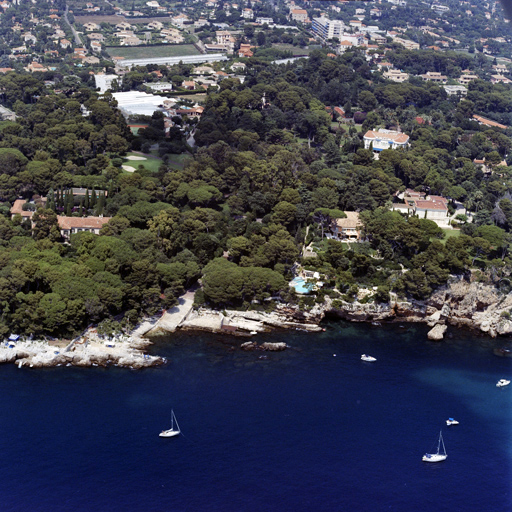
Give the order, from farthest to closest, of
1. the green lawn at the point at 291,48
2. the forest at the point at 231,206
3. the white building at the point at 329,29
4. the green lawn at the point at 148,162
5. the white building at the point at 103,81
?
the white building at the point at 329,29
the green lawn at the point at 291,48
the white building at the point at 103,81
the green lawn at the point at 148,162
the forest at the point at 231,206

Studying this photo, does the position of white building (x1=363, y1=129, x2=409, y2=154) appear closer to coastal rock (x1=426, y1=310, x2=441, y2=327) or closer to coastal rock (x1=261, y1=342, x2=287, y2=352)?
coastal rock (x1=426, y1=310, x2=441, y2=327)

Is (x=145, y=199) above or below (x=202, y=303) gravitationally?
above

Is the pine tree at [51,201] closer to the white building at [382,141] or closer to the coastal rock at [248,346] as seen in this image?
the coastal rock at [248,346]

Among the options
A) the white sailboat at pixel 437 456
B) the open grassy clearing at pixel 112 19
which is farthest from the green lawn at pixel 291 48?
the white sailboat at pixel 437 456

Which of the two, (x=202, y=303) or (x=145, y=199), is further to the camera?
(x=145, y=199)

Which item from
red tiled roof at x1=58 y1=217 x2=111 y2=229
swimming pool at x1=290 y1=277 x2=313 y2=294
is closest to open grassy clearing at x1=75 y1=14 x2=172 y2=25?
red tiled roof at x1=58 y1=217 x2=111 y2=229

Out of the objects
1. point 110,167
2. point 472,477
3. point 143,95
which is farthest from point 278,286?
point 143,95

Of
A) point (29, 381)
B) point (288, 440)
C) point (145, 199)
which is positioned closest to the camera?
point (288, 440)

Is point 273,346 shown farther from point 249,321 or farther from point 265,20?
point 265,20

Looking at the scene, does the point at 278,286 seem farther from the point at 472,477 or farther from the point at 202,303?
the point at 472,477
